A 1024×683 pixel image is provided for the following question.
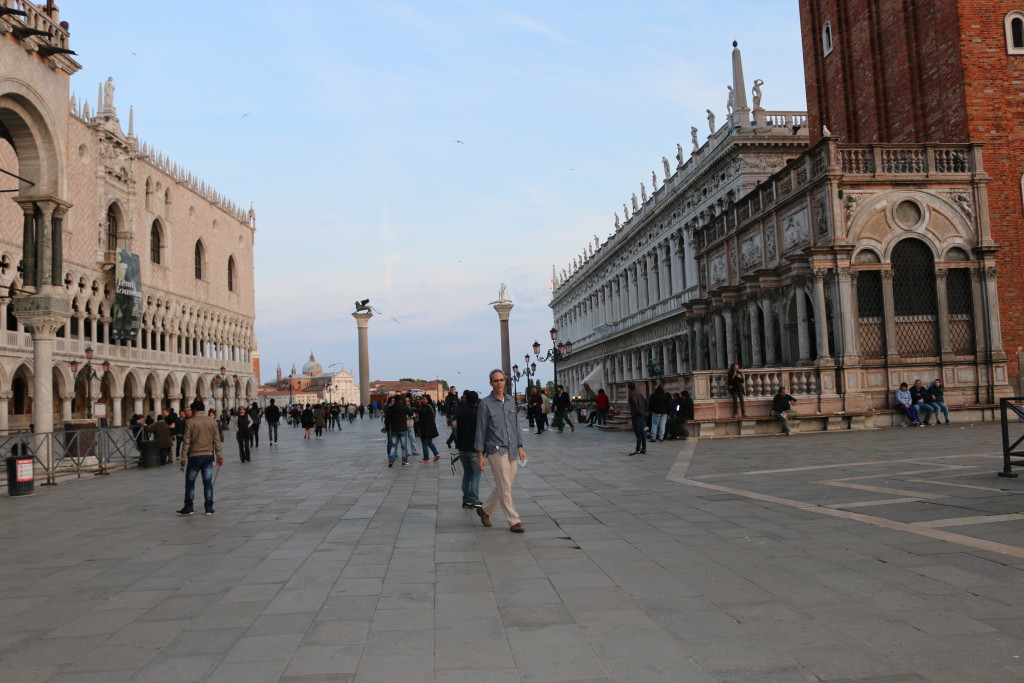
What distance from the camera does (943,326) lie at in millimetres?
21453

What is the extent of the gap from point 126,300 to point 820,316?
4587 centimetres

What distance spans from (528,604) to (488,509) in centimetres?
336

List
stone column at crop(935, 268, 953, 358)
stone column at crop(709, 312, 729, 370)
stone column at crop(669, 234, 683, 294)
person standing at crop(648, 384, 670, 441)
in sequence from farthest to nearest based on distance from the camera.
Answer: stone column at crop(669, 234, 683, 294) < stone column at crop(709, 312, 729, 370) < stone column at crop(935, 268, 953, 358) < person standing at crop(648, 384, 670, 441)

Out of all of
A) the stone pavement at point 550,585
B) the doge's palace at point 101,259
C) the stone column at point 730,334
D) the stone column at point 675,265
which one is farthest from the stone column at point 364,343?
the stone pavement at point 550,585

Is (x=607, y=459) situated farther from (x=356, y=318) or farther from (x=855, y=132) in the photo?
(x=356, y=318)

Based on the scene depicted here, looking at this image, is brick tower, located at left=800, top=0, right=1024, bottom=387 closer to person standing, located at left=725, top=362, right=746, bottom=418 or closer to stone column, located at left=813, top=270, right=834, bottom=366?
stone column, located at left=813, top=270, right=834, bottom=366

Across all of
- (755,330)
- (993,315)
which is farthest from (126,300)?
(993,315)

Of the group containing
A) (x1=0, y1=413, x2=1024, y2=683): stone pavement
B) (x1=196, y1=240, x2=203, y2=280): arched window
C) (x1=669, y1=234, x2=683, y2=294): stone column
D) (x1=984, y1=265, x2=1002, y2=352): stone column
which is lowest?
A: (x1=0, y1=413, x2=1024, y2=683): stone pavement

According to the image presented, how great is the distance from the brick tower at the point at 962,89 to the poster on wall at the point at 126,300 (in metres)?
45.1

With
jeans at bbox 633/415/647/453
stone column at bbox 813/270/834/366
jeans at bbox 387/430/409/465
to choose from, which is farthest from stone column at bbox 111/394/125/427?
stone column at bbox 813/270/834/366

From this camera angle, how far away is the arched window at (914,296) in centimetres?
Result: 2161

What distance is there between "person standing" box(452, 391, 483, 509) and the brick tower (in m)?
17.3

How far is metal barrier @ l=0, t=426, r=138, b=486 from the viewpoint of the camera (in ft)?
52.8

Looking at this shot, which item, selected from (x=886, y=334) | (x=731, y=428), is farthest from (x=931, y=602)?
(x=886, y=334)
